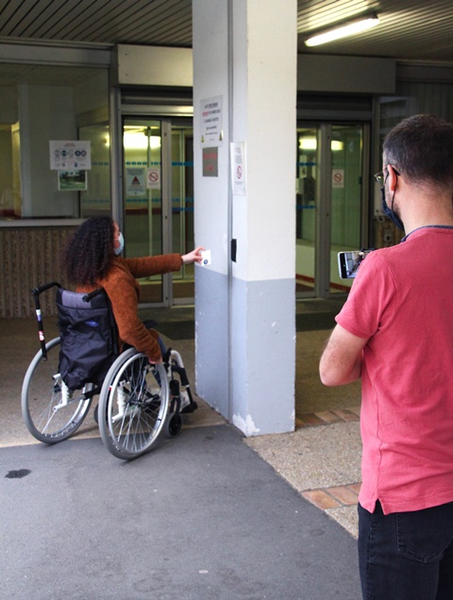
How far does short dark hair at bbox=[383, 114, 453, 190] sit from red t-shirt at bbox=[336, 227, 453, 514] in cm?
12

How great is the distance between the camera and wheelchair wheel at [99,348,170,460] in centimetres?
443

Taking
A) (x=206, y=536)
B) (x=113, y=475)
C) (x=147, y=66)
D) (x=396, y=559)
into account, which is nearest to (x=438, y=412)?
(x=396, y=559)

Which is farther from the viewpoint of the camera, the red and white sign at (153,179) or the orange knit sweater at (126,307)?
the red and white sign at (153,179)

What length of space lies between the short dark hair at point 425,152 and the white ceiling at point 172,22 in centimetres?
571

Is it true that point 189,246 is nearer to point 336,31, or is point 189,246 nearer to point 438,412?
point 336,31

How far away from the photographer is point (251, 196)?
4938 mm

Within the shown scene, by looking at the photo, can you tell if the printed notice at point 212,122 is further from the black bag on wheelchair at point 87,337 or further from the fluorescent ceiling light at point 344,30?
the fluorescent ceiling light at point 344,30

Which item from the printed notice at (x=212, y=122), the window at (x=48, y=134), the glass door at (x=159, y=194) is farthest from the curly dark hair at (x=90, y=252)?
the glass door at (x=159, y=194)

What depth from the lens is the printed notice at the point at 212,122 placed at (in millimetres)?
5230

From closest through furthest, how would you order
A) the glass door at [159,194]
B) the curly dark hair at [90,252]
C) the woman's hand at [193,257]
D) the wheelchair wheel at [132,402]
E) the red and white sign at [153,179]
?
the wheelchair wheel at [132,402]
the curly dark hair at [90,252]
the woman's hand at [193,257]
the glass door at [159,194]
the red and white sign at [153,179]

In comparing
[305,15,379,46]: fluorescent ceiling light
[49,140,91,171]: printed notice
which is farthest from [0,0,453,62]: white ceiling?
[49,140,91,171]: printed notice

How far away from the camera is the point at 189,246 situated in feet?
34.1

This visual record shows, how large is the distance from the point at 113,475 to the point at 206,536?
91 centimetres

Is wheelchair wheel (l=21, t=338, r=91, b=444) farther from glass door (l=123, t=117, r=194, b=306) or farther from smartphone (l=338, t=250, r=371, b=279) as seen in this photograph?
glass door (l=123, t=117, r=194, b=306)
